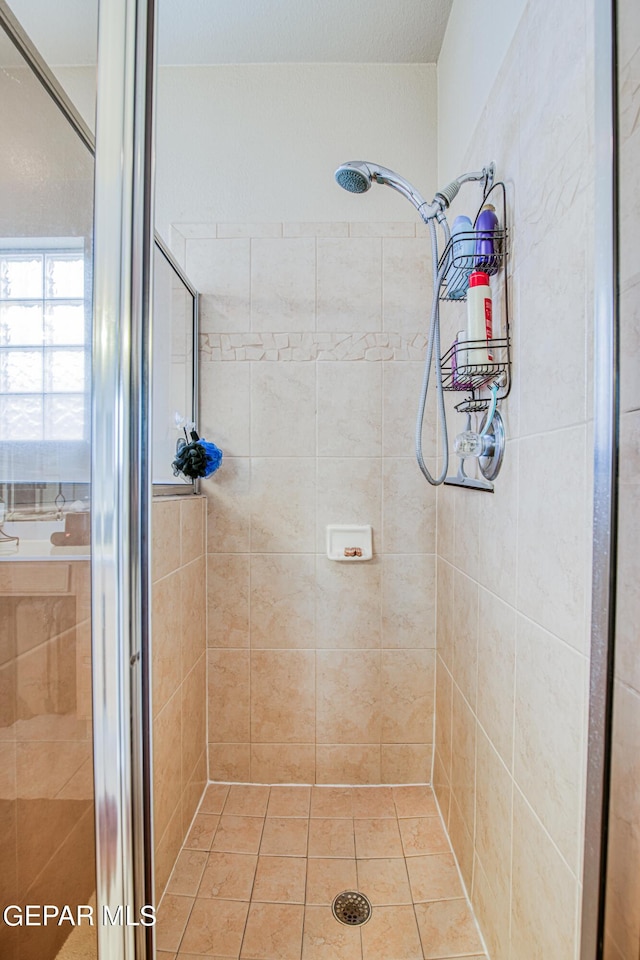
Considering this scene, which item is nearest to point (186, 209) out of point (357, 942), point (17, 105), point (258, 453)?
point (258, 453)

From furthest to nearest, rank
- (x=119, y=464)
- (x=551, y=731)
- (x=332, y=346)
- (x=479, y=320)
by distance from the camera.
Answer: (x=332, y=346), (x=479, y=320), (x=551, y=731), (x=119, y=464)

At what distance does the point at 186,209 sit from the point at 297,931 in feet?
7.22

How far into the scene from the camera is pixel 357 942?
43.3 inches

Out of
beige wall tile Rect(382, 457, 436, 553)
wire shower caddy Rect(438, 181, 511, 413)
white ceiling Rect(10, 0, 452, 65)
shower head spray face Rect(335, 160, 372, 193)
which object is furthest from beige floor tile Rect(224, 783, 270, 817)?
white ceiling Rect(10, 0, 452, 65)

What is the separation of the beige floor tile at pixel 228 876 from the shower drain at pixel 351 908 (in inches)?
9.2

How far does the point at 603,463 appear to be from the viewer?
0.48 meters

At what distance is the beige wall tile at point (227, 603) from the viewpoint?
5.58 feet

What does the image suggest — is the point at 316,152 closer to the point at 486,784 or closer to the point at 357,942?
the point at 486,784

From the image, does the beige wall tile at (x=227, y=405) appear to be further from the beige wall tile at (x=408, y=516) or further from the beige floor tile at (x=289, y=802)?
the beige floor tile at (x=289, y=802)

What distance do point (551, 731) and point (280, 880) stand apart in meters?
0.95

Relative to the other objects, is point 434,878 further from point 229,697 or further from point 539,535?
point 539,535

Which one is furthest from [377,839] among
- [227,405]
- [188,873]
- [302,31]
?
[302,31]

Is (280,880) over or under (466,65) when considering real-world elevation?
under

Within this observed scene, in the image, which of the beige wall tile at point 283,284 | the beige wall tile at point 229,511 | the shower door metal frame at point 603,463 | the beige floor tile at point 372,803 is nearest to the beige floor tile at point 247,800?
the beige floor tile at point 372,803
